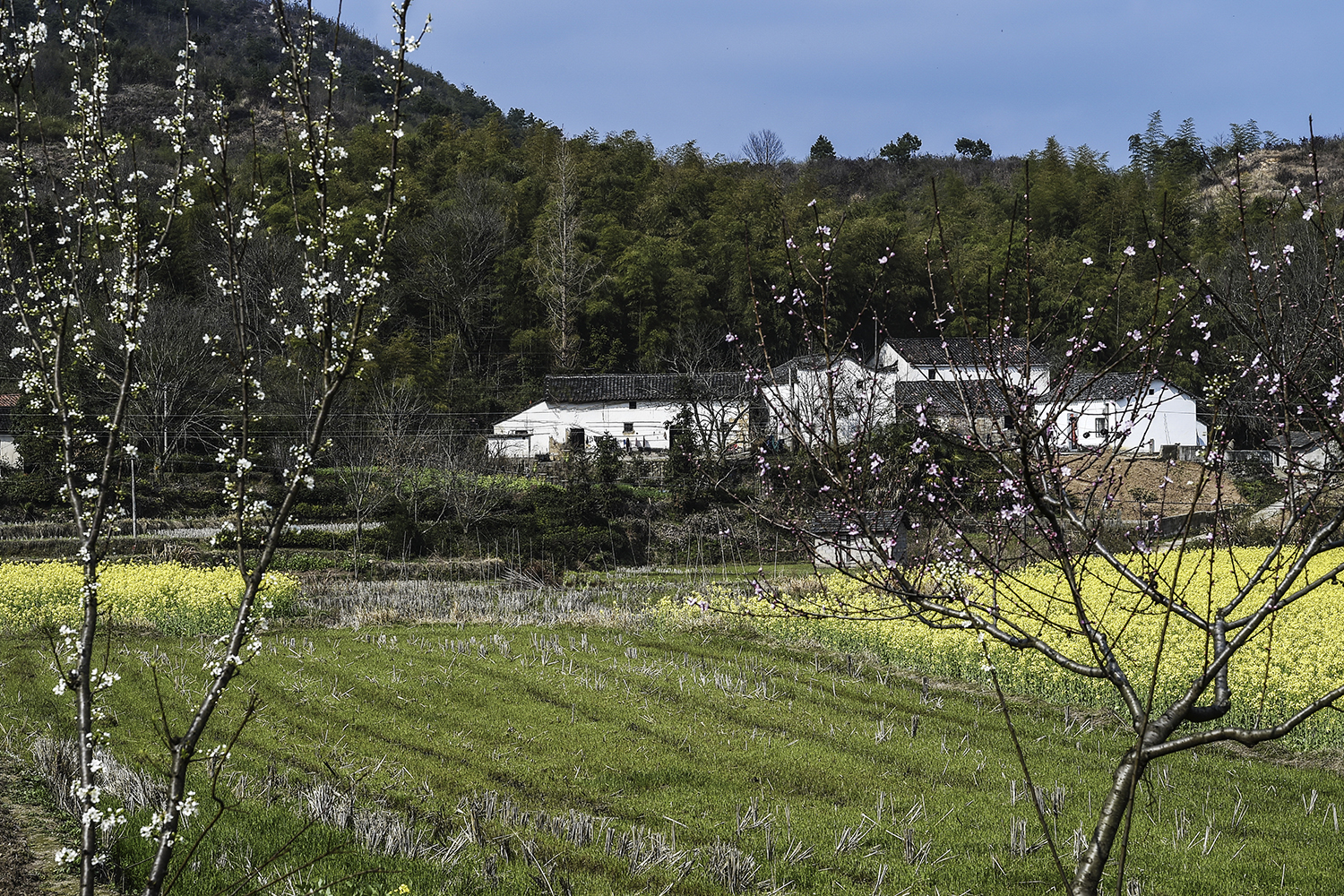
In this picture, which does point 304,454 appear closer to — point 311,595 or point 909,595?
point 909,595

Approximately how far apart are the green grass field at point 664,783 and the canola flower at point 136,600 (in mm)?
2383

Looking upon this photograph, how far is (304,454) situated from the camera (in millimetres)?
3385

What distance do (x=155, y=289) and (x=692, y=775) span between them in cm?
519

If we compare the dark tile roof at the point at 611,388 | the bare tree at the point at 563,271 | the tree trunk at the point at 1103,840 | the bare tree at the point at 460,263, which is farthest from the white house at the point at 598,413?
the tree trunk at the point at 1103,840

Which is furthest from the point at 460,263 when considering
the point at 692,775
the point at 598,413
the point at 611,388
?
the point at 692,775

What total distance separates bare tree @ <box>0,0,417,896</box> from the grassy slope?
241cm

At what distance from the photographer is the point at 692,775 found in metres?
7.59

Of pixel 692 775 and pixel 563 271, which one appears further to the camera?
pixel 563 271

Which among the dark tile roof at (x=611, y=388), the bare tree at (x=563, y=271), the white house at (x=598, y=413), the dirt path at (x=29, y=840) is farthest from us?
the bare tree at (x=563, y=271)

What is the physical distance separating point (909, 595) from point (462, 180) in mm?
59578

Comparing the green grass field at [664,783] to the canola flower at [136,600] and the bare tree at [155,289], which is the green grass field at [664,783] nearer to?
the bare tree at [155,289]

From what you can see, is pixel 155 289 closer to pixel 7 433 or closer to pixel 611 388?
pixel 7 433

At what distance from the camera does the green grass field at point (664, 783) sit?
18.4 feet

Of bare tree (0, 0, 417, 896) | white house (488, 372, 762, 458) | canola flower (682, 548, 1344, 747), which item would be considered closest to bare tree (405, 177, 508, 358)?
white house (488, 372, 762, 458)
